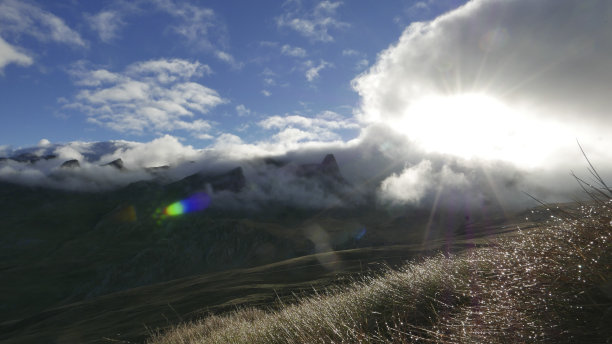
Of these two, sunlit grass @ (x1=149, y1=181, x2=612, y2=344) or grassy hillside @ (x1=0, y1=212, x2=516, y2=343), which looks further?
grassy hillside @ (x1=0, y1=212, x2=516, y2=343)

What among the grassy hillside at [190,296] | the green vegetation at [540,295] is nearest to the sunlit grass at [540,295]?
the green vegetation at [540,295]

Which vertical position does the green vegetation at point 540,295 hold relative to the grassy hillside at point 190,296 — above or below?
above

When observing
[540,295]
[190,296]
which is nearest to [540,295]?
[540,295]

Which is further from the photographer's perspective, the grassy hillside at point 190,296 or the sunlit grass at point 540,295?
the grassy hillside at point 190,296

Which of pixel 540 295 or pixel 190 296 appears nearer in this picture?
pixel 540 295

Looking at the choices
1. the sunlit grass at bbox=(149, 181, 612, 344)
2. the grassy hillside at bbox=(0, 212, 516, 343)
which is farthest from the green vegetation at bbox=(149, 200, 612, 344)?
the grassy hillside at bbox=(0, 212, 516, 343)

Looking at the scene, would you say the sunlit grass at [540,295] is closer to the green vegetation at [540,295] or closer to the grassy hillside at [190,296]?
the green vegetation at [540,295]

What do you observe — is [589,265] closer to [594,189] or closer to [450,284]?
[594,189]

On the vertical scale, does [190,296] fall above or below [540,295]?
below

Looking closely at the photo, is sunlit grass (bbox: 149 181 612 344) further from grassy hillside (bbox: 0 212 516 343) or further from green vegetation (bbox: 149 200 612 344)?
grassy hillside (bbox: 0 212 516 343)

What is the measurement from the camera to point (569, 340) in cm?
358

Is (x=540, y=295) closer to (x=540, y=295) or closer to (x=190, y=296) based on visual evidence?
(x=540, y=295)

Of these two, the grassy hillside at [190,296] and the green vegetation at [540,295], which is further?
the grassy hillside at [190,296]

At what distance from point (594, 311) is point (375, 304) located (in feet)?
16.3
